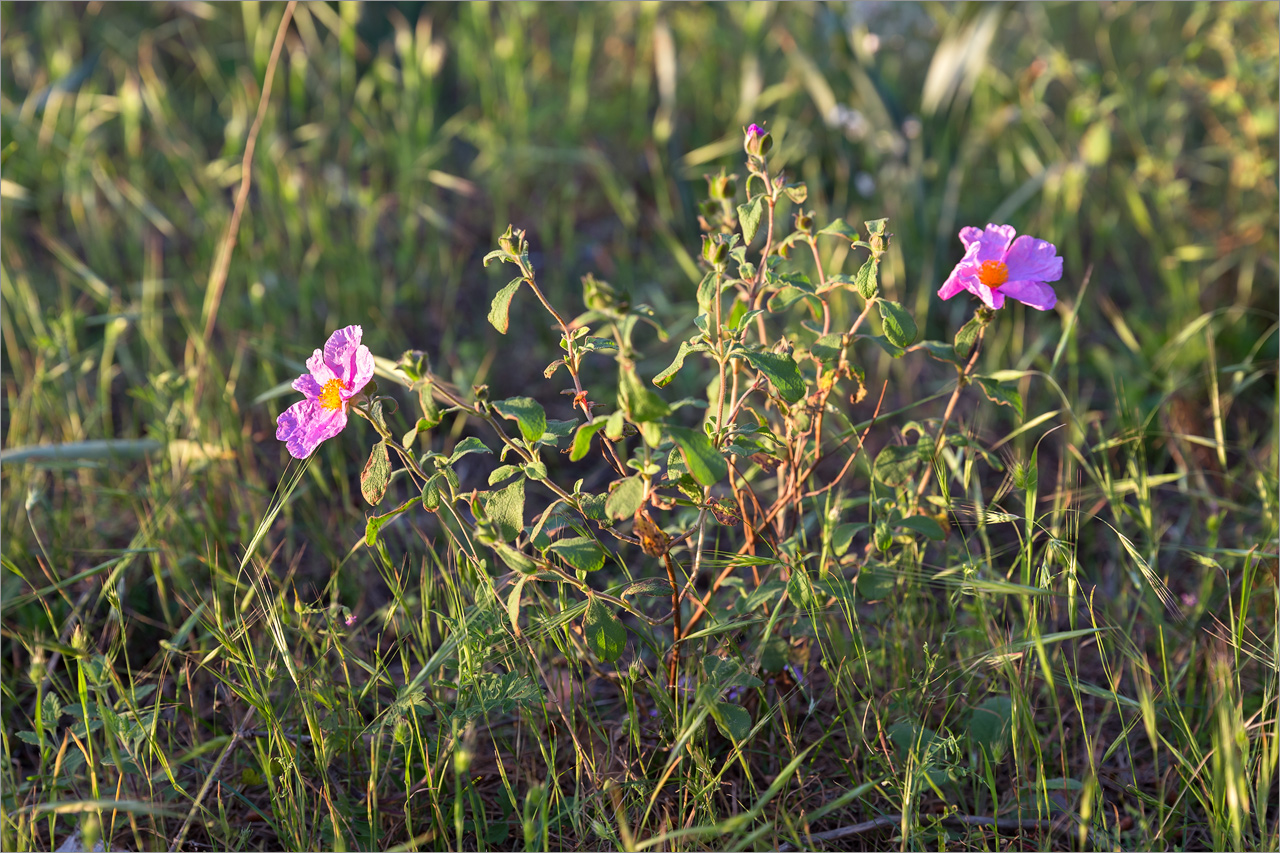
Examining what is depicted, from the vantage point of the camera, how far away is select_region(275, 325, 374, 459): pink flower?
1123 millimetres

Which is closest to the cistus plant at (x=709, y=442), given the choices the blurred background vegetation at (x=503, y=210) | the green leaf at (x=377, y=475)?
the green leaf at (x=377, y=475)

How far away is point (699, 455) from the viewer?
107cm

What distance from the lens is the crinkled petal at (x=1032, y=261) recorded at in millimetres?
1233

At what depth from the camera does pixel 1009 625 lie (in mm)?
1485

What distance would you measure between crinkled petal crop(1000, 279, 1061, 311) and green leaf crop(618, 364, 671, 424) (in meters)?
0.50

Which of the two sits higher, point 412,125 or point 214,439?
point 412,125

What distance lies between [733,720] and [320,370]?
2.20 ft

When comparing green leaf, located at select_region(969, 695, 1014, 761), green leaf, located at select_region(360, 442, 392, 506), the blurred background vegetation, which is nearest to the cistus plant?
green leaf, located at select_region(360, 442, 392, 506)

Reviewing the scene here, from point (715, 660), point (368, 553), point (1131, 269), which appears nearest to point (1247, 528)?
point (1131, 269)

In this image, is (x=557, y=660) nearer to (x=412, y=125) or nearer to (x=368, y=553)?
(x=368, y=553)

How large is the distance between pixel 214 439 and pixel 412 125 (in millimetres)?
1276

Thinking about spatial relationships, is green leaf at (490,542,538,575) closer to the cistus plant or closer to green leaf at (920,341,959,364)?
the cistus plant

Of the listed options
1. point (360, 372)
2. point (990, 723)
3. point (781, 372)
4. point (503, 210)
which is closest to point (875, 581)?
point (990, 723)

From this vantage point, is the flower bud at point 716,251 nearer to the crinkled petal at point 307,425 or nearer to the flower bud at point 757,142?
the flower bud at point 757,142
